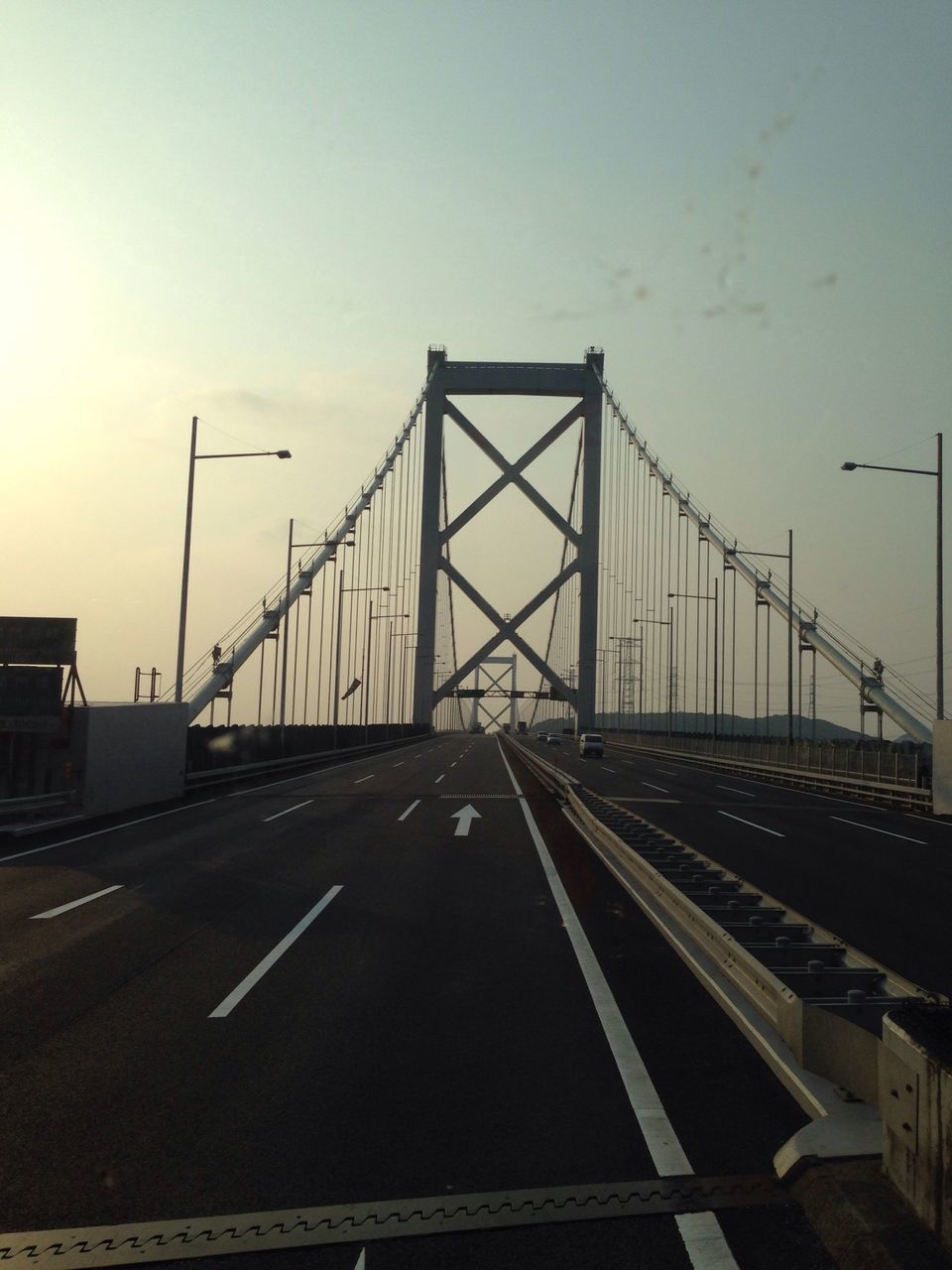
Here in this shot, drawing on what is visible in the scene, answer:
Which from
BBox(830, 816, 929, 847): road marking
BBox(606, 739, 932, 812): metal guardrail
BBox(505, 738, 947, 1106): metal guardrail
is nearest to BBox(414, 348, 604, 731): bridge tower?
BBox(606, 739, 932, 812): metal guardrail

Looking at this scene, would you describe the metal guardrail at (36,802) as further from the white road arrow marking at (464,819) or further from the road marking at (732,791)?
the road marking at (732,791)

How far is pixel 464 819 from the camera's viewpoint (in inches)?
773

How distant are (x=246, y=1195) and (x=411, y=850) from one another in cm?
1084

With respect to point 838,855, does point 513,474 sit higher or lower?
higher

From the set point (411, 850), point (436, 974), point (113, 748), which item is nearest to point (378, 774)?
point (113, 748)

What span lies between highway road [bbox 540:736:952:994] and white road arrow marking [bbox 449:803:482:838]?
3.51 m

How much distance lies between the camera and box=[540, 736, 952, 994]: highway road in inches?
364

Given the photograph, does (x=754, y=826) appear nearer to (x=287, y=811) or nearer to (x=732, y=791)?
(x=287, y=811)

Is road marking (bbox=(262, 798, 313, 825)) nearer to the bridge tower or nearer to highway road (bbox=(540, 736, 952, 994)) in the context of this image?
highway road (bbox=(540, 736, 952, 994))

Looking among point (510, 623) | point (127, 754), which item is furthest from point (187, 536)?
point (510, 623)

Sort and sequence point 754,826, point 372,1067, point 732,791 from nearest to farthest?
1. point 372,1067
2. point 754,826
3. point 732,791

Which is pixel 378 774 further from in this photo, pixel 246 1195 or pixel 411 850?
pixel 246 1195

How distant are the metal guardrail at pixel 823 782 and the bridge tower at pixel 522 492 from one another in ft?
64.0

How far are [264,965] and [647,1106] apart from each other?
3.70 m
